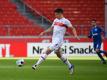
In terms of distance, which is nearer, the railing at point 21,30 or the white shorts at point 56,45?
the white shorts at point 56,45

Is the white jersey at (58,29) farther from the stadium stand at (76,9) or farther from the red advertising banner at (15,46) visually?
the stadium stand at (76,9)

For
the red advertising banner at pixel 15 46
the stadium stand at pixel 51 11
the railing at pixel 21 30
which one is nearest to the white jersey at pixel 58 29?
the red advertising banner at pixel 15 46

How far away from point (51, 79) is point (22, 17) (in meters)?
19.3

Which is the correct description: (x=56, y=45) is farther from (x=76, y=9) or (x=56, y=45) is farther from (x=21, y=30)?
(x=76, y=9)

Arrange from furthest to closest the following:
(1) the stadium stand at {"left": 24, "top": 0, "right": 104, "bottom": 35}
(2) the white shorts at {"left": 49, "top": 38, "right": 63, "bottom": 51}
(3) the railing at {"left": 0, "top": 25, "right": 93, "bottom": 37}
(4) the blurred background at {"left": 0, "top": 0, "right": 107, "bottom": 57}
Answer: (1) the stadium stand at {"left": 24, "top": 0, "right": 104, "bottom": 35}
(4) the blurred background at {"left": 0, "top": 0, "right": 107, "bottom": 57}
(3) the railing at {"left": 0, "top": 25, "right": 93, "bottom": 37}
(2) the white shorts at {"left": 49, "top": 38, "right": 63, "bottom": 51}

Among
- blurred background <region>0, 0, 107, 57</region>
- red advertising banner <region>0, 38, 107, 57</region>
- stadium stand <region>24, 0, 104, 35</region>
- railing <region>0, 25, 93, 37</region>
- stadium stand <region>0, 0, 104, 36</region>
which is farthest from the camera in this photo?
stadium stand <region>24, 0, 104, 35</region>

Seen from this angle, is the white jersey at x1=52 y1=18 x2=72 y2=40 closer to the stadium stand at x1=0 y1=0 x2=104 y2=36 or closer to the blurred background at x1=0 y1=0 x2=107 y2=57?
the blurred background at x1=0 y1=0 x2=107 y2=57

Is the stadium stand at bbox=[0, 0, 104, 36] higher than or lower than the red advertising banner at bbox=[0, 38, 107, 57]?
higher

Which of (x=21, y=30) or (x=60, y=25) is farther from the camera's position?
(x=21, y=30)

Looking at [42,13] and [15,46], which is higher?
[42,13]

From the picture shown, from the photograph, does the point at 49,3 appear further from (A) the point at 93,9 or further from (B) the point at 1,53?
(B) the point at 1,53

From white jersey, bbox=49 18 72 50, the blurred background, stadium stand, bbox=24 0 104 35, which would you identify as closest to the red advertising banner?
the blurred background

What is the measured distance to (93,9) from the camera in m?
35.0

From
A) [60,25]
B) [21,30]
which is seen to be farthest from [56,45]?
[21,30]
